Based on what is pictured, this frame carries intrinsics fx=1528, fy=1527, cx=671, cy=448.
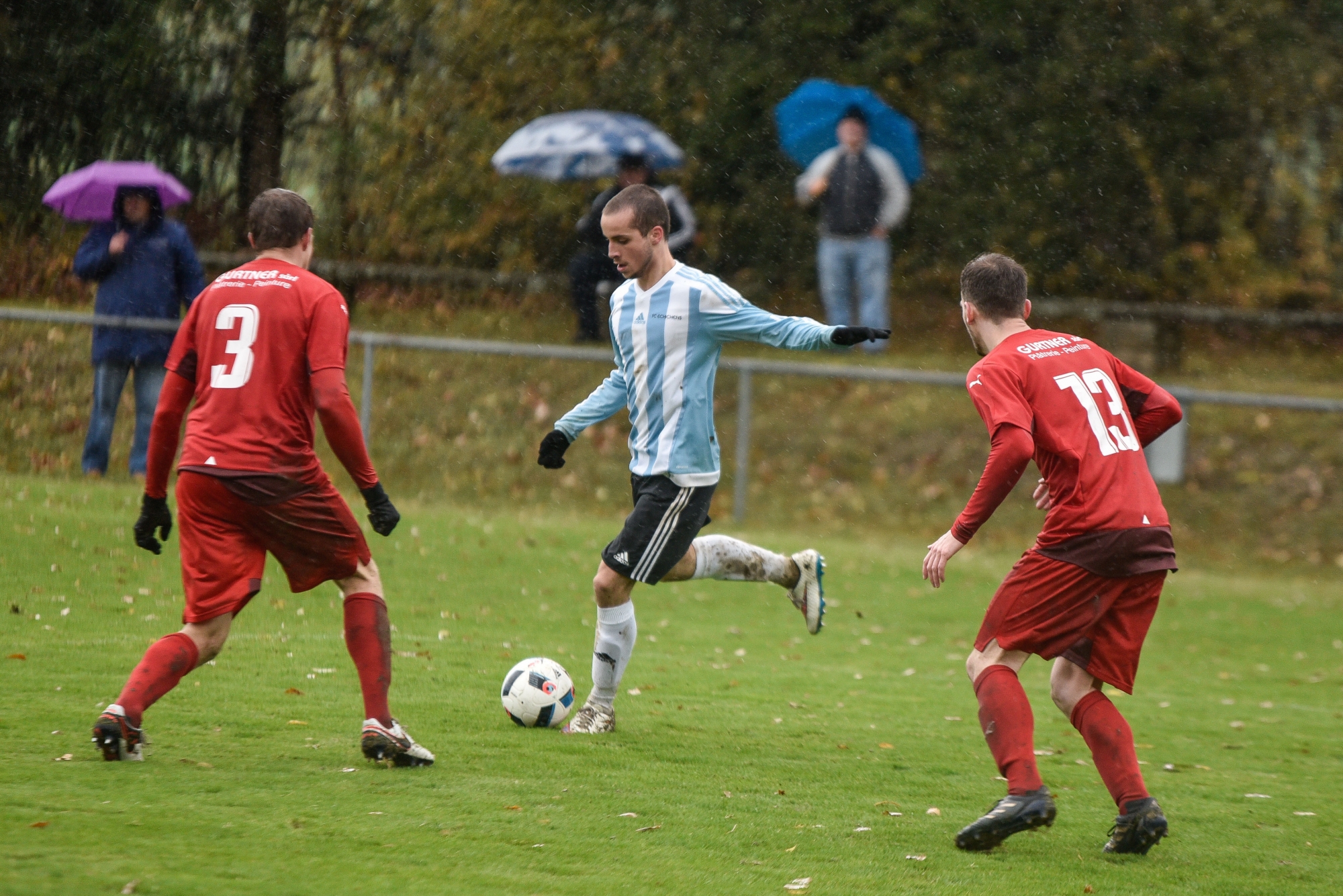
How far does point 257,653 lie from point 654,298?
8.98 ft

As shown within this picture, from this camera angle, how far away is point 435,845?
4.20 meters

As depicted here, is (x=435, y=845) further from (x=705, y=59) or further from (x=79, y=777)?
(x=705, y=59)

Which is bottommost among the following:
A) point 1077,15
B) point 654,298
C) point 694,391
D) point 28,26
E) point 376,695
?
point 376,695

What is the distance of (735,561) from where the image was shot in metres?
Answer: 6.53

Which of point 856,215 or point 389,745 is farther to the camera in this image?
point 856,215

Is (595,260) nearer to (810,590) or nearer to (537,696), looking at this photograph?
(810,590)

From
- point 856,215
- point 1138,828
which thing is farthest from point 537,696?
point 856,215

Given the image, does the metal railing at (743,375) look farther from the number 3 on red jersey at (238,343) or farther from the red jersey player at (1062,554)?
the red jersey player at (1062,554)

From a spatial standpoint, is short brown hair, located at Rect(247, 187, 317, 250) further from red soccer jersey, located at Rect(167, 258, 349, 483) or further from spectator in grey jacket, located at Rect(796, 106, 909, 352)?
spectator in grey jacket, located at Rect(796, 106, 909, 352)

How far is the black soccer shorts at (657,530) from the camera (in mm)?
5832

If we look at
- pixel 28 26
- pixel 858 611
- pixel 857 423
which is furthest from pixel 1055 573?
pixel 28 26

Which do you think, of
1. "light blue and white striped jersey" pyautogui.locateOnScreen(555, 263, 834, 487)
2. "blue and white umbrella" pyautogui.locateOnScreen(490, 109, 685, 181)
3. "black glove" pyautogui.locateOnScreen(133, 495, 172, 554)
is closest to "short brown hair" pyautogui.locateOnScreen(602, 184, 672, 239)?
"light blue and white striped jersey" pyautogui.locateOnScreen(555, 263, 834, 487)

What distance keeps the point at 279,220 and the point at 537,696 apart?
210 centimetres

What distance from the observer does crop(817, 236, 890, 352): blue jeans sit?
49.3ft
